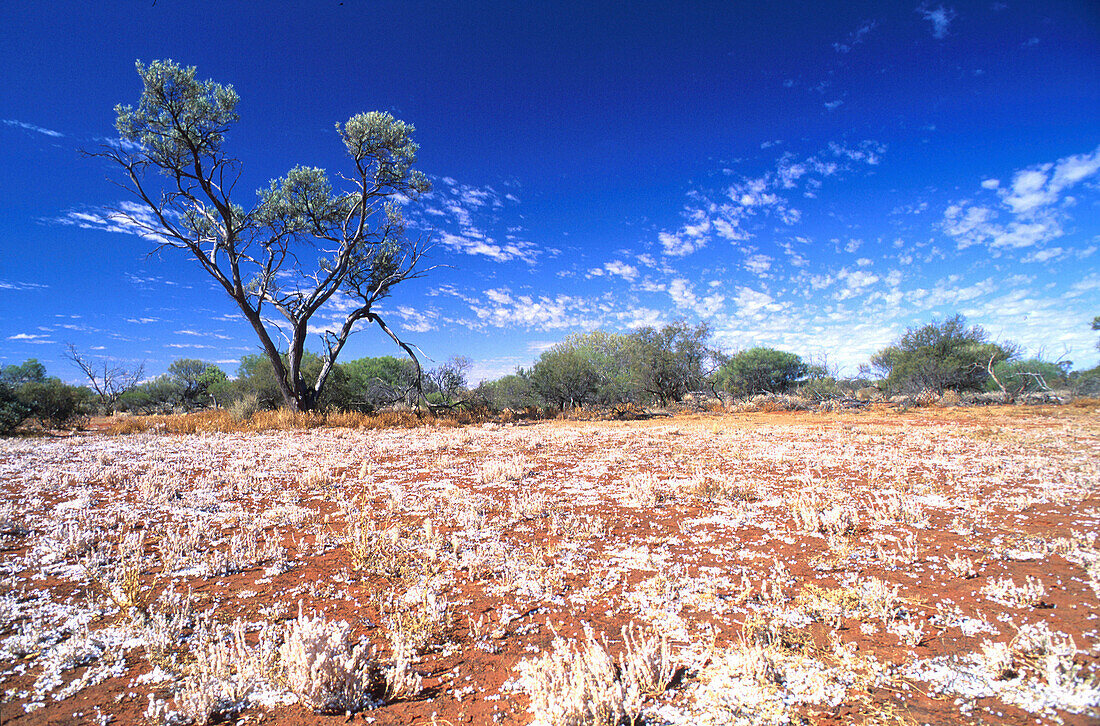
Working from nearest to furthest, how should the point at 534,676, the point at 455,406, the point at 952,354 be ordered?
the point at 534,676, the point at 455,406, the point at 952,354

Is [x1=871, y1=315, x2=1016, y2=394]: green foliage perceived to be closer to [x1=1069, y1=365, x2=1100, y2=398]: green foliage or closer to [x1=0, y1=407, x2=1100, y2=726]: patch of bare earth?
[x1=1069, y1=365, x2=1100, y2=398]: green foliage

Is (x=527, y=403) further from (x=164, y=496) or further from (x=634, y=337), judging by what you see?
(x=164, y=496)

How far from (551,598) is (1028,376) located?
29386 mm

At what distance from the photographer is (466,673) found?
6.91 feet

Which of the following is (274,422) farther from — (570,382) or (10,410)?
(570,382)

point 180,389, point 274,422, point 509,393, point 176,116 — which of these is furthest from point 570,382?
point 180,389

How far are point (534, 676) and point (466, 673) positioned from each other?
358 mm

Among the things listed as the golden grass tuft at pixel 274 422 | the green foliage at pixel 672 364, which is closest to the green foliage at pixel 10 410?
the golden grass tuft at pixel 274 422

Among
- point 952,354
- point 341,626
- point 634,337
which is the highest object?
point 634,337

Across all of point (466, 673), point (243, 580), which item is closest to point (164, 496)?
point (243, 580)

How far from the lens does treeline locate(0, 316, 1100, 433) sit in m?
17.7

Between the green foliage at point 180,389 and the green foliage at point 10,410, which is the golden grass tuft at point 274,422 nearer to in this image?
the green foliage at point 10,410

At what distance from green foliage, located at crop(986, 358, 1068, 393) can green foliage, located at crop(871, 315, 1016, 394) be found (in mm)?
885

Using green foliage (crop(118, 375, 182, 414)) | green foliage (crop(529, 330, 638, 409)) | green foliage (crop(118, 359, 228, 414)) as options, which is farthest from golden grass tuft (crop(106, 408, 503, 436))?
green foliage (crop(118, 375, 182, 414))
